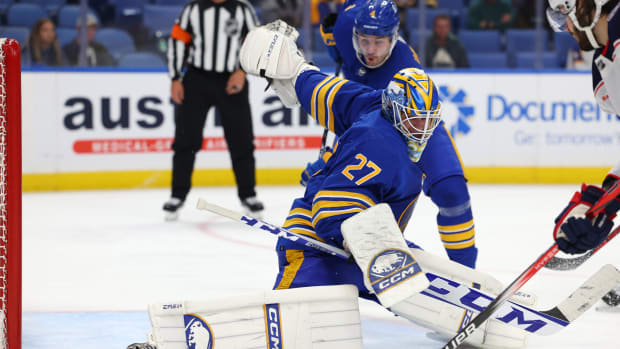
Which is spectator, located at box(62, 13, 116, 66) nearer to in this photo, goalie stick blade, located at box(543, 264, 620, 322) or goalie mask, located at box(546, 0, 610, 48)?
goalie stick blade, located at box(543, 264, 620, 322)

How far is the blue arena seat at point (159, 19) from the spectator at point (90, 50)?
358 millimetres

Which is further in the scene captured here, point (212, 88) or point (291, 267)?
point (212, 88)

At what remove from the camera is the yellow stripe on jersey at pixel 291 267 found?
2.33m

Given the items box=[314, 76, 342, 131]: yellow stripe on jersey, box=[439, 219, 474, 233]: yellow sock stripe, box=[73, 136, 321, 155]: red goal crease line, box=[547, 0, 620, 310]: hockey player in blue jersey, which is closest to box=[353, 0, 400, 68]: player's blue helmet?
box=[314, 76, 342, 131]: yellow stripe on jersey

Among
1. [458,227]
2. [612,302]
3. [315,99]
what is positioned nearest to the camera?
[315,99]

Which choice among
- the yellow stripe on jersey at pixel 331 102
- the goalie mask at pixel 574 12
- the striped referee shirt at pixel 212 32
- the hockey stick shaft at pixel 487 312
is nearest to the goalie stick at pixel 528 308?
the hockey stick shaft at pixel 487 312

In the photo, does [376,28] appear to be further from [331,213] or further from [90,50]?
[90,50]

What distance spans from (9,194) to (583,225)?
139cm

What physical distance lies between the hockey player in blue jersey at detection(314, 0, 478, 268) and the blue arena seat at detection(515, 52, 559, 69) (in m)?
3.42

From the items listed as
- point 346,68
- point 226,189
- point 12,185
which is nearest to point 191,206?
point 226,189

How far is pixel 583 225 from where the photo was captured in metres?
1.99

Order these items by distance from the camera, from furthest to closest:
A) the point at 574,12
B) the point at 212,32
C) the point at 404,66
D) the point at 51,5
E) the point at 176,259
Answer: the point at 51,5 → the point at 212,32 → the point at 176,259 → the point at 404,66 → the point at 574,12

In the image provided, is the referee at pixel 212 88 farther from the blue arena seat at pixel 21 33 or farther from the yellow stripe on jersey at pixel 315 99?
the yellow stripe on jersey at pixel 315 99

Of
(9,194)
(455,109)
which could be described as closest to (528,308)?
(9,194)
